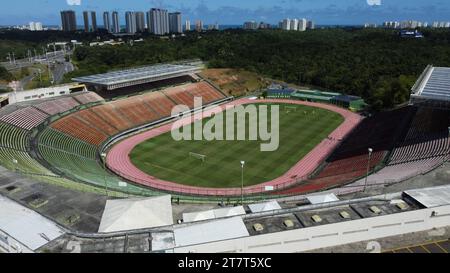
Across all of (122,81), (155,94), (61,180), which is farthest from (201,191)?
(155,94)

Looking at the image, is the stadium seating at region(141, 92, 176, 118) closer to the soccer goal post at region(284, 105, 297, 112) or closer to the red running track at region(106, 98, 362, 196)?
the red running track at region(106, 98, 362, 196)

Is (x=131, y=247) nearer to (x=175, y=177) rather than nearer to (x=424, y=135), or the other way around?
(x=175, y=177)

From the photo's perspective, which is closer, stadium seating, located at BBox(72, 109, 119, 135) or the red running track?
the red running track

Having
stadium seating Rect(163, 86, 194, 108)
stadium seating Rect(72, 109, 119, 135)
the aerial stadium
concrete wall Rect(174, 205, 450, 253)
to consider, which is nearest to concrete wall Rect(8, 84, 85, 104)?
the aerial stadium

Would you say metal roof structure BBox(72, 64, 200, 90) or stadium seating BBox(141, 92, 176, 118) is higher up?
metal roof structure BBox(72, 64, 200, 90)

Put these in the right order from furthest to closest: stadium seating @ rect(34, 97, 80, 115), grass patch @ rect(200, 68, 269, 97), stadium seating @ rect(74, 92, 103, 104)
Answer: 1. grass patch @ rect(200, 68, 269, 97)
2. stadium seating @ rect(74, 92, 103, 104)
3. stadium seating @ rect(34, 97, 80, 115)

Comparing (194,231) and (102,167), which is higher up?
(194,231)
